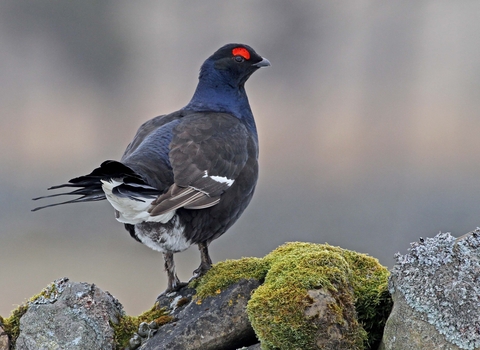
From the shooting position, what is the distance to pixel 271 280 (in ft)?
14.7

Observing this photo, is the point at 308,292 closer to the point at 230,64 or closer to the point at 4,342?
the point at 4,342

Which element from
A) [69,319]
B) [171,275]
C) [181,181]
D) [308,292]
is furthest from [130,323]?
[308,292]

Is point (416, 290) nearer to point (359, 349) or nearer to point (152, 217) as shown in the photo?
point (359, 349)

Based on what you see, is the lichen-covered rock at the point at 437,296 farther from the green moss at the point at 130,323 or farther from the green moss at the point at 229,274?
the green moss at the point at 130,323

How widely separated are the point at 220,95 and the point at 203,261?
82.4 inches

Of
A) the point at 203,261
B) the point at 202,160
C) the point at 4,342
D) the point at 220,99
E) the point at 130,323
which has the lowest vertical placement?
the point at 4,342

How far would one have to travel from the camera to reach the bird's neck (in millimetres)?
6635

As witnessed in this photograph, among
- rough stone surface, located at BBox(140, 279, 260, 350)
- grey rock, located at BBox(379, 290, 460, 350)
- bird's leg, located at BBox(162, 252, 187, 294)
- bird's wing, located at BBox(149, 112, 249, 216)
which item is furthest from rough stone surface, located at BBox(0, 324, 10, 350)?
grey rock, located at BBox(379, 290, 460, 350)

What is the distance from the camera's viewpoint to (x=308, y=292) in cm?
401

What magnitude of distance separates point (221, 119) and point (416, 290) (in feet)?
10.2

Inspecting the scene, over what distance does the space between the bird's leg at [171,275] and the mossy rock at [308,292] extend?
53 centimetres

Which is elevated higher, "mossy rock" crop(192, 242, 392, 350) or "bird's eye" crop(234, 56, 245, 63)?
"bird's eye" crop(234, 56, 245, 63)

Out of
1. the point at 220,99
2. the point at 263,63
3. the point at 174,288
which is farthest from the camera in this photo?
the point at 263,63

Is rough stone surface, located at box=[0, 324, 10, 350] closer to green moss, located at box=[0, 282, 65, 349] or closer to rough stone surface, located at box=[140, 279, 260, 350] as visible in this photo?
green moss, located at box=[0, 282, 65, 349]
